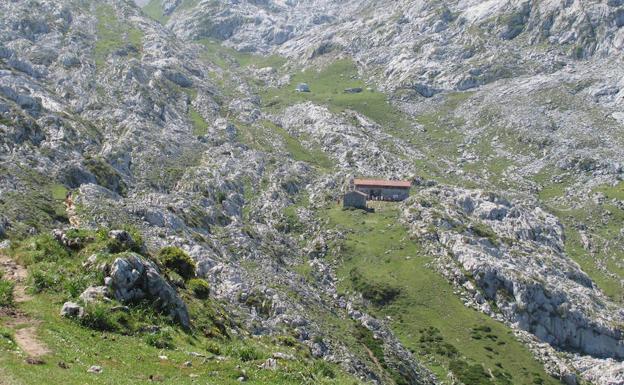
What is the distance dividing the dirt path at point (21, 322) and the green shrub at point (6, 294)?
48 centimetres

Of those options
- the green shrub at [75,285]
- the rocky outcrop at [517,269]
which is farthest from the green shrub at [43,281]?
the rocky outcrop at [517,269]

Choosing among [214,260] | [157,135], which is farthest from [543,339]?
[157,135]

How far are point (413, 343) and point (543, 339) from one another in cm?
3473

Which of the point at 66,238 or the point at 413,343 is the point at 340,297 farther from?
the point at 66,238

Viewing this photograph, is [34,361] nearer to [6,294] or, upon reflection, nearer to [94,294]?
[6,294]

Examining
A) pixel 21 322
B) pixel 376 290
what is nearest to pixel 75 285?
pixel 21 322

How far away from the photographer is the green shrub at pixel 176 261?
49.3 m

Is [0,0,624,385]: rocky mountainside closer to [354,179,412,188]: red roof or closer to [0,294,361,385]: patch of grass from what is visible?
[0,294,361,385]: patch of grass

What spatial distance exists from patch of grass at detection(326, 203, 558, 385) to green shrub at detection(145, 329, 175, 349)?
7281cm

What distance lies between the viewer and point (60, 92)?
17162 centimetres

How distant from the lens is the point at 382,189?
165 metres

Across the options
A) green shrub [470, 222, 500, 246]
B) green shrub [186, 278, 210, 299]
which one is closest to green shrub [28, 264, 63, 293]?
green shrub [186, 278, 210, 299]

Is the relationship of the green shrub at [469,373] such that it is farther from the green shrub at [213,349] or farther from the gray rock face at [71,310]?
the gray rock face at [71,310]

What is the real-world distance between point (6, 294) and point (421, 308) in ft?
309
